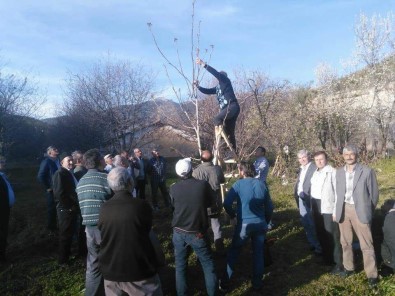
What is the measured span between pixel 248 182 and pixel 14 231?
6.86m

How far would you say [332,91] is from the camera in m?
22.2

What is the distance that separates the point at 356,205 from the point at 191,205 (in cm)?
224

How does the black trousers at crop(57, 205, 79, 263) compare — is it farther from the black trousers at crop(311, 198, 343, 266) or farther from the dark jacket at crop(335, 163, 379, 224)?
the dark jacket at crop(335, 163, 379, 224)

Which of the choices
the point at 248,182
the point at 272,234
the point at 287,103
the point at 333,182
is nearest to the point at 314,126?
the point at 287,103

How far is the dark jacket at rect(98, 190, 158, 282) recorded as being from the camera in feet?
10.2

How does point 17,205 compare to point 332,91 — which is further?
point 332,91

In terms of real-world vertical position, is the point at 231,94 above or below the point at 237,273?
above

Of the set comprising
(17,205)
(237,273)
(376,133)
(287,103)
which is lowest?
(237,273)

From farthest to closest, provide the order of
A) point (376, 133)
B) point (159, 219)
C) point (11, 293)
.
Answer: point (376, 133), point (159, 219), point (11, 293)

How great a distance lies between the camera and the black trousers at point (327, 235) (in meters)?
5.25

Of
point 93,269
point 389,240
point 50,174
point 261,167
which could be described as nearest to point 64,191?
point 93,269

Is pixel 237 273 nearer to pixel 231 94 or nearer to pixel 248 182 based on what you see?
pixel 248 182

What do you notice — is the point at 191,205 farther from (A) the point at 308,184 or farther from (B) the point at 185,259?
(A) the point at 308,184

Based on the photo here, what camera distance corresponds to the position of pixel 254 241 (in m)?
4.70
